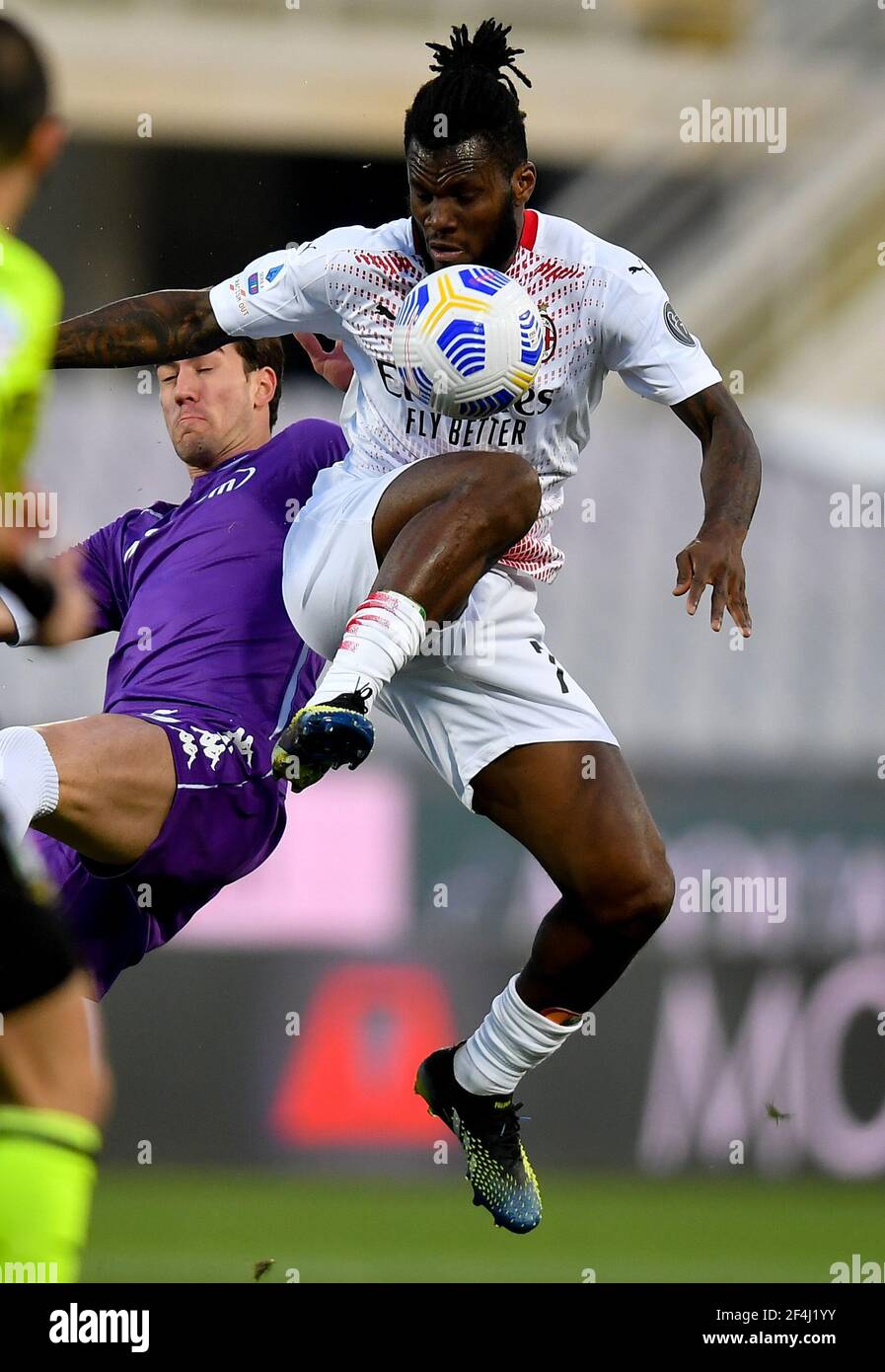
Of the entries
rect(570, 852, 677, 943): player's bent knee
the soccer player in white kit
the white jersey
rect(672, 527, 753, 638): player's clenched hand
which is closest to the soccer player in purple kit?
the soccer player in white kit

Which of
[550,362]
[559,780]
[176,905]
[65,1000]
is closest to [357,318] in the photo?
[550,362]

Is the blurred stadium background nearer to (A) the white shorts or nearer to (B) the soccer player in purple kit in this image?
(B) the soccer player in purple kit

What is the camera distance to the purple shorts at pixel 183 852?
459 centimetres

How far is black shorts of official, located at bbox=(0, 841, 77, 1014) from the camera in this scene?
3.03 meters

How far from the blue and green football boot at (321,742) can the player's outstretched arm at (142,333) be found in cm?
119

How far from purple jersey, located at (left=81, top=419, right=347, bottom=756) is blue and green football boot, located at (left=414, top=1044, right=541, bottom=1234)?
987 mm

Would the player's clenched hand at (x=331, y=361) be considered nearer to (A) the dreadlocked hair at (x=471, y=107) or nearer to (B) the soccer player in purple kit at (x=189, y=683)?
(B) the soccer player in purple kit at (x=189, y=683)

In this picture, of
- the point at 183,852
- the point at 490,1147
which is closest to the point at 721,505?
the point at 183,852

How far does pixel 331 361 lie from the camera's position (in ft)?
16.3

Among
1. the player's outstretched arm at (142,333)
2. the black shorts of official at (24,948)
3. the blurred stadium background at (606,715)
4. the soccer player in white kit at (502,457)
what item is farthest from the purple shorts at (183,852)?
the blurred stadium background at (606,715)

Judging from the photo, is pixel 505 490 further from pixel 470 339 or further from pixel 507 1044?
pixel 507 1044

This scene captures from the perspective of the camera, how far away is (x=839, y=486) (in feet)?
39.9

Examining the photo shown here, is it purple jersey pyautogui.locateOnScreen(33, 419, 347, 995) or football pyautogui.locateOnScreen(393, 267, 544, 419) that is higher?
football pyautogui.locateOnScreen(393, 267, 544, 419)

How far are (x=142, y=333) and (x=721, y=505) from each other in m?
1.42
